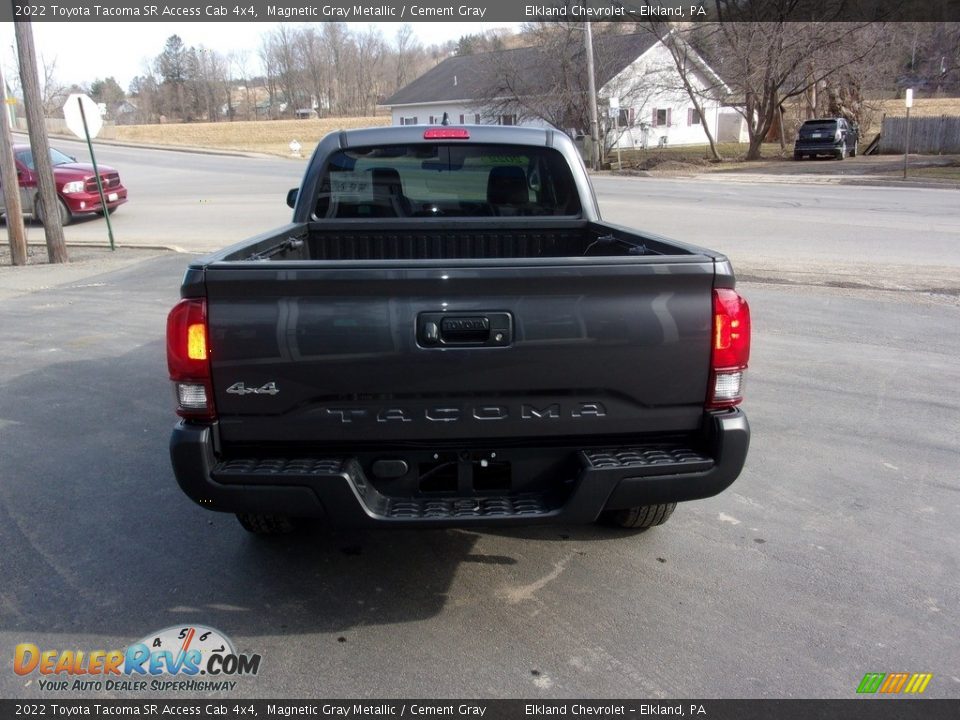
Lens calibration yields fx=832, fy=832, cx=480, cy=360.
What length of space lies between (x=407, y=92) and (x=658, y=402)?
6779cm

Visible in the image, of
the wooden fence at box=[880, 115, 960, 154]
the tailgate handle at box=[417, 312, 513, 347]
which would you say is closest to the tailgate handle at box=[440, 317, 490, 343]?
the tailgate handle at box=[417, 312, 513, 347]

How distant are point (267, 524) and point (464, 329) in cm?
163

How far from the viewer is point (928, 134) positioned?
37562mm

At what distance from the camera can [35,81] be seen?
13023 mm

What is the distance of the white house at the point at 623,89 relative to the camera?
41.3 meters

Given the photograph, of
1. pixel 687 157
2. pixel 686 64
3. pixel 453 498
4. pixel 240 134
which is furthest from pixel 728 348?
pixel 240 134

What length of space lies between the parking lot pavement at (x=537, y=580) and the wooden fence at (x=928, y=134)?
37.0m

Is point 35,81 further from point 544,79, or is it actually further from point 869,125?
point 869,125

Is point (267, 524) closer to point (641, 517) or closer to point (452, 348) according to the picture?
point (452, 348)

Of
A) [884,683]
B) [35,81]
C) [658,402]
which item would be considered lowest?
[884,683]

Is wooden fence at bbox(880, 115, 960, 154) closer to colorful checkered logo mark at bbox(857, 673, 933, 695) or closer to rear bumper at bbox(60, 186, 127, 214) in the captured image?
rear bumper at bbox(60, 186, 127, 214)

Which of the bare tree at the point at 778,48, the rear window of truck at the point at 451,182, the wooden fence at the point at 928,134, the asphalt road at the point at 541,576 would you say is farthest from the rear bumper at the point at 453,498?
the wooden fence at the point at 928,134
